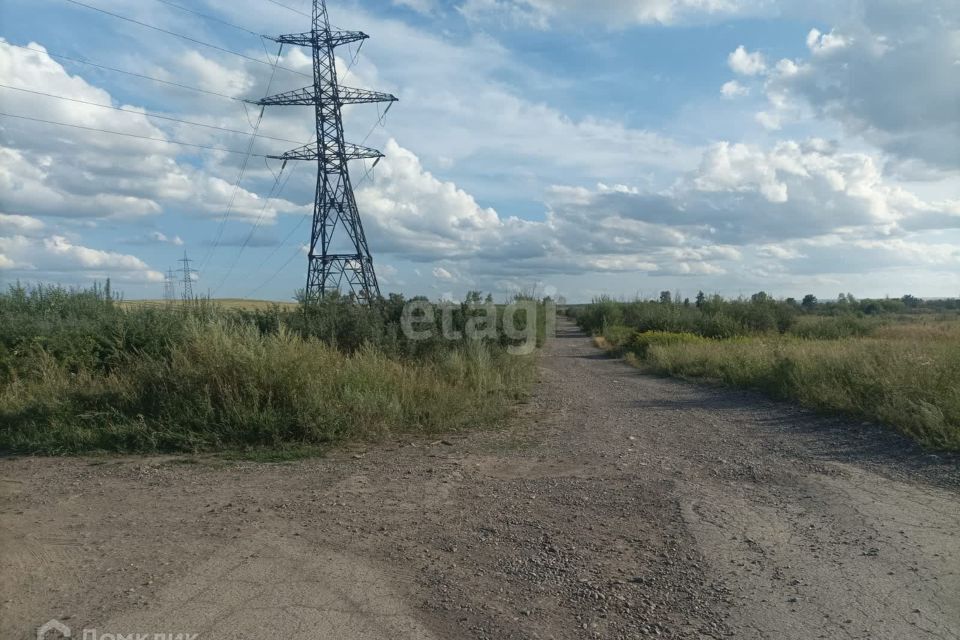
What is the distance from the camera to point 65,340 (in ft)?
39.3

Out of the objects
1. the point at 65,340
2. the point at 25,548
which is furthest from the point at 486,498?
the point at 65,340

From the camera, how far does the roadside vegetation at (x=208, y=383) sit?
8.91 meters

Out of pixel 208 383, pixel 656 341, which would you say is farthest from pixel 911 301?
pixel 208 383

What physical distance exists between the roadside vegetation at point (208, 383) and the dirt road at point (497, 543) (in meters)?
0.76

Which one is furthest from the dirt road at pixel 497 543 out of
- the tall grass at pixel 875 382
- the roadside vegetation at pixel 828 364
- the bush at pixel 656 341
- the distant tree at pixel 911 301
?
the distant tree at pixel 911 301

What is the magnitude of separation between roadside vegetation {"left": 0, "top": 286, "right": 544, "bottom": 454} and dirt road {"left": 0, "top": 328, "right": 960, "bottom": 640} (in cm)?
76

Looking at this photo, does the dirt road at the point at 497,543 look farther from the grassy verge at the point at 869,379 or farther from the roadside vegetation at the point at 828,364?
the roadside vegetation at the point at 828,364

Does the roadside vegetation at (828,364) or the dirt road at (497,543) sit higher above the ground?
the roadside vegetation at (828,364)

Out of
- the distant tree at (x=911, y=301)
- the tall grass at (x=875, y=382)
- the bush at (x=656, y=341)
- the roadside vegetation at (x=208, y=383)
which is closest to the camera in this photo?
the tall grass at (x=875, y=382)

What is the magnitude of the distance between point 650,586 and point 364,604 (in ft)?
6.04

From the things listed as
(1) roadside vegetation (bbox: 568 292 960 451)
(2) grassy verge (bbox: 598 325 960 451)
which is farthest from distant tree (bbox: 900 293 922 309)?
(2) grassy verge (bbox: 598 325 960 451)

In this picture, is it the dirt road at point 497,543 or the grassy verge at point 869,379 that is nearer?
the dirt road at point 497,543

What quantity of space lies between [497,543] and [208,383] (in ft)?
18.6

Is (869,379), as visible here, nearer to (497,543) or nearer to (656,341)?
(497,543)
